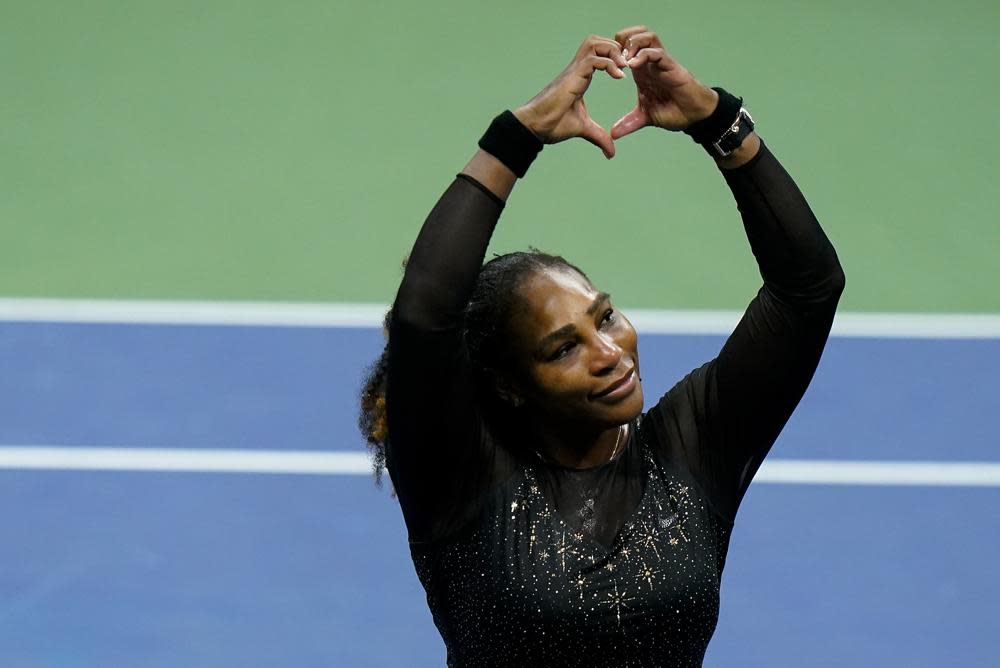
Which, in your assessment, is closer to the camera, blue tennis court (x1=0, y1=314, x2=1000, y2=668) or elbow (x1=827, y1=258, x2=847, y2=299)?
elbow (x1=827, y1=258, x2=847, y2=299)

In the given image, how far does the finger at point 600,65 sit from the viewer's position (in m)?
2.62

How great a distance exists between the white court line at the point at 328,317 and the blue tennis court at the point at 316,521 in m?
0.06

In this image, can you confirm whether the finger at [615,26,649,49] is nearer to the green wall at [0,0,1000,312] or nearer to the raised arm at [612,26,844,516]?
the raised arm at [612,26,844,516]

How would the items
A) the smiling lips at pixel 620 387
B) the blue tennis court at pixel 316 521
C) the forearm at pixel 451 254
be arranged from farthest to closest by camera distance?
the blue tennis court at pixel 316 521
the smiling lips at pixel 620 387
the forearm at pixel 451 254

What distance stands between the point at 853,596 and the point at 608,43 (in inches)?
115

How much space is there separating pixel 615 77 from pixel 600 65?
0.20 feet

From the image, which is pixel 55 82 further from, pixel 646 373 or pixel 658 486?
pixel 658 486

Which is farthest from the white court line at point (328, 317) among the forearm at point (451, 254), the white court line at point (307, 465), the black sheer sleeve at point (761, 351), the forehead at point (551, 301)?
the forearm at point (451, 254)

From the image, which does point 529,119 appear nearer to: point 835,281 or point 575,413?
point 575,413

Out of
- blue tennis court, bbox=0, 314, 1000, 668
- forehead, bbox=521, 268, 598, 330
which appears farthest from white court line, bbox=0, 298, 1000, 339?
forehead, bbox=521, 268, 598, 330

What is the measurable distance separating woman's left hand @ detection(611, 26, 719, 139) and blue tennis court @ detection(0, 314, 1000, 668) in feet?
8.15

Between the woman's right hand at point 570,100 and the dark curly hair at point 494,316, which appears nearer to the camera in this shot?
the woman's right hand at point 570,100

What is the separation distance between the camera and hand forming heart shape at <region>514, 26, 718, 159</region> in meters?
2.64

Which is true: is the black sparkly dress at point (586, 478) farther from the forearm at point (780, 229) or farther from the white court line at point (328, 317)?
the white court line at point (328, 317)
